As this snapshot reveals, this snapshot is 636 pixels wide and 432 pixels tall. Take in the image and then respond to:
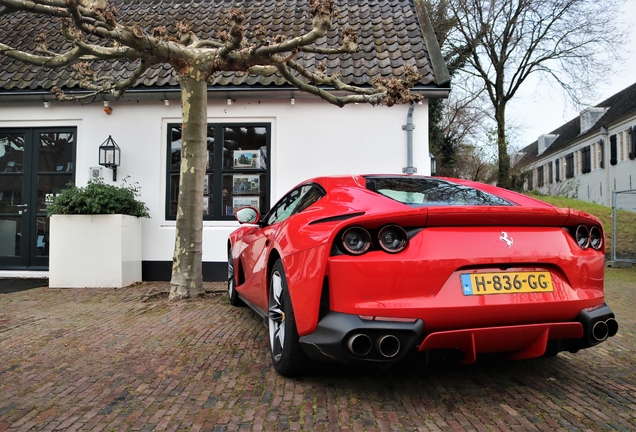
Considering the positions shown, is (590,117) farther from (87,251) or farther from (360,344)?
(360,344)

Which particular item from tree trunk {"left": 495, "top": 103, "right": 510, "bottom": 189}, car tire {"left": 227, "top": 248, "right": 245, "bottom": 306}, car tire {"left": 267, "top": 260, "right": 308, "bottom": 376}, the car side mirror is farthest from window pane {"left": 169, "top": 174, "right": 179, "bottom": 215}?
tree trunk {"left": 495, "top": 103, "right": 510, "bottom": 189}

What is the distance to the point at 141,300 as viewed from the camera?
562 cm

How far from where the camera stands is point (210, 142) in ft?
26.0

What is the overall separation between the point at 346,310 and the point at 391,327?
24 centimetres

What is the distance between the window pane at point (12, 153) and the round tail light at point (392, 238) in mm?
8186

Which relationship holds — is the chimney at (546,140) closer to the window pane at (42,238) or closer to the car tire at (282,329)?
the window pane at (42,238)

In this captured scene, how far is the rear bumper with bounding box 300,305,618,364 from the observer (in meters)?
2.15

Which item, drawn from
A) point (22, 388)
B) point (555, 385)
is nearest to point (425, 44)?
point (555, 385)

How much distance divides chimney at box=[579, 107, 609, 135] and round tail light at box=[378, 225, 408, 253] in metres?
37.5

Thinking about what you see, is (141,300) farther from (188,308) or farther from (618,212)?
(618,212)

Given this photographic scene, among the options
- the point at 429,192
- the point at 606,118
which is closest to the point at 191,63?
the point at 429,192

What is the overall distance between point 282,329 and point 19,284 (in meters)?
6.16

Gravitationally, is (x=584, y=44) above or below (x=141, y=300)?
above

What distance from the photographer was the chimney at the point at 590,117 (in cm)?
3372
